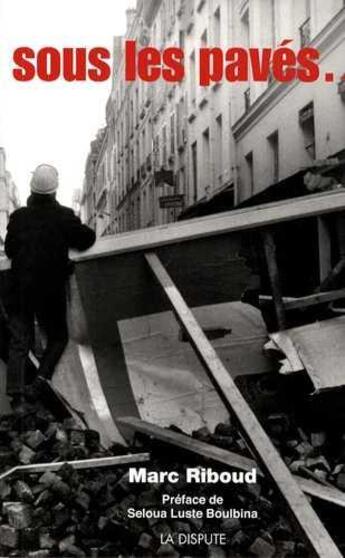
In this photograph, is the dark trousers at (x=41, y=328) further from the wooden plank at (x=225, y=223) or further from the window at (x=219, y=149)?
the window at (x=219, y=149)

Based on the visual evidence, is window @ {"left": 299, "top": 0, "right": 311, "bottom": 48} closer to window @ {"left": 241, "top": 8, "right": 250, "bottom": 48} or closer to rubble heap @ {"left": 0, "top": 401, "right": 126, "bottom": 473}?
window @ {"left": 241, "top": 8, "right": 250, "bottom": 48}

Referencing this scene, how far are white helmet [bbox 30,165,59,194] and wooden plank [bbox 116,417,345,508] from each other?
5.71 ft

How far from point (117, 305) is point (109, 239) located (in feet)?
1.43

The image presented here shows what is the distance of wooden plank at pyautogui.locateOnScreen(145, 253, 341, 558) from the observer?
3.83 meters

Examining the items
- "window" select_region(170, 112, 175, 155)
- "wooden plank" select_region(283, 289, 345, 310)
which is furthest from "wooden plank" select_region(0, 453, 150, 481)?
"window" select_region(170, 112, 175, 155)

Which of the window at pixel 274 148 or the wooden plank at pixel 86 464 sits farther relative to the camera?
the window at pixel 274 148

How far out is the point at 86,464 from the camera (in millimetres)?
4758

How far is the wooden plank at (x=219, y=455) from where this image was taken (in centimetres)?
439

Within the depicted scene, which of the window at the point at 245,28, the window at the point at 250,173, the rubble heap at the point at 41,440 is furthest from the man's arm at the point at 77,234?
the window at the point at 250,173

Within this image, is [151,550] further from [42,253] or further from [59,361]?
[42,253]

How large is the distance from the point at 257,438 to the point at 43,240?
7.35ft

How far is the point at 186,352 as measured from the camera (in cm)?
575

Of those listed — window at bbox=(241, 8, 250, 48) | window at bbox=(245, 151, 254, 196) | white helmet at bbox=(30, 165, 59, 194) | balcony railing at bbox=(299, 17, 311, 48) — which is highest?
balcony railing at bbox=(299, 17, 311, 48)

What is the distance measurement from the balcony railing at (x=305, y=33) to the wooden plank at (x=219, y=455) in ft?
20.4
